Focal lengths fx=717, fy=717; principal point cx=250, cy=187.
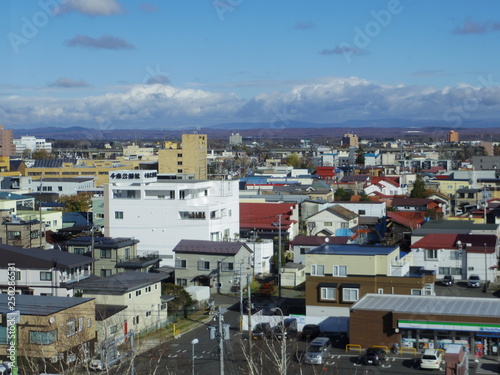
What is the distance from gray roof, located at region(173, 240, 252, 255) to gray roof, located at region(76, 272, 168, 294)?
1857 millimetres

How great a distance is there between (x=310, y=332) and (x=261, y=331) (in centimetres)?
56

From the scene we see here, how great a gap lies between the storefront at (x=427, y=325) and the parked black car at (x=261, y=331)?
92 centimetres

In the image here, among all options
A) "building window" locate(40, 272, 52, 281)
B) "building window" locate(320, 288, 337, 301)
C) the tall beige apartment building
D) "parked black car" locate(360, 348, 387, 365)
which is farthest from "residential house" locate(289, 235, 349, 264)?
the tall beige apartment building

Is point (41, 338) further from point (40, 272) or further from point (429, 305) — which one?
point (429, 305)

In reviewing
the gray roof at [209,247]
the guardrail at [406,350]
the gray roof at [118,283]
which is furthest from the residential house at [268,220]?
the guardrail at [406,350]

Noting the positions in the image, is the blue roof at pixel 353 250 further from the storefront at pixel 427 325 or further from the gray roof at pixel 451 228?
the gray roof at pixel 451 228

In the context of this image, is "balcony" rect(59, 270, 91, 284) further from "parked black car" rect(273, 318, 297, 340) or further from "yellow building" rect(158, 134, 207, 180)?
"yellow building" rect(158, 134, 207, 180)

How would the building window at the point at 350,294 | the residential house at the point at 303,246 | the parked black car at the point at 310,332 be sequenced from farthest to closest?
1. the residential house at the point at 303,246
2. the building window at the point at 350,294
3. the parked black car at the point at 310,332

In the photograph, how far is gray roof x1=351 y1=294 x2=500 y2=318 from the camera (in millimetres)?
7473

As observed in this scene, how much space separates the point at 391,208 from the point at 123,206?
8.20 m

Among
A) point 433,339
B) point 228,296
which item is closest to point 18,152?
point 228,296

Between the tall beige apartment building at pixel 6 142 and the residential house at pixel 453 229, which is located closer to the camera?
the residential house at pixel 453 229

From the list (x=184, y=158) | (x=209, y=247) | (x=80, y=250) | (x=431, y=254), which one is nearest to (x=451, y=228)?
(x=431, y=254)

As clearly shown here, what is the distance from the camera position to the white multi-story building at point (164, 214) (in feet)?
39.9
